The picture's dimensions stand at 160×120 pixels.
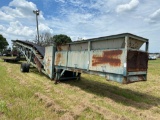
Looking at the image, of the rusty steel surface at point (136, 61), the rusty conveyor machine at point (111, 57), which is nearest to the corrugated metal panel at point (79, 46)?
the rusty conveyor machine at point (111, 57)

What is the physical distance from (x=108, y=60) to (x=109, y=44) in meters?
0.62

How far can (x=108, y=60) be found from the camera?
553 cm

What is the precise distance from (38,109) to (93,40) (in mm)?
3329

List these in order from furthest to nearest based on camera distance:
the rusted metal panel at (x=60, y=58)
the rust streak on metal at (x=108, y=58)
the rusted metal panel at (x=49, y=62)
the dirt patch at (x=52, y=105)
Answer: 1. the rusted metal panel at (x=49, y=62)
2. the rusted metal panel at (x=60, y=58)
3. the rust streak on metal at (x=108, y=58)
4. the dirt patch at (x=52, y=105)

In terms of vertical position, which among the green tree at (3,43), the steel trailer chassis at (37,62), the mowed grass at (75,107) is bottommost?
the mowed grass at (75,107)

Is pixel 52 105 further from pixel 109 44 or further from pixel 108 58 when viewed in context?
pixel 109 44

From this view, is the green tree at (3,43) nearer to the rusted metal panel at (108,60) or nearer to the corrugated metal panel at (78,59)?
the corrugated metal panel at (78,59)

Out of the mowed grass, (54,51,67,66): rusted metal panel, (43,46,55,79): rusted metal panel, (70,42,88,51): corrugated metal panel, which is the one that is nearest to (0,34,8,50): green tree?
(43,46,55,79): rusted metal panel

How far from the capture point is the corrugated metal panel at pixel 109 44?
5315 millimetres

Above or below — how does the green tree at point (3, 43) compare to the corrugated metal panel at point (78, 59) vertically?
above

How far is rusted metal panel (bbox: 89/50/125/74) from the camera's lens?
5.11 meters

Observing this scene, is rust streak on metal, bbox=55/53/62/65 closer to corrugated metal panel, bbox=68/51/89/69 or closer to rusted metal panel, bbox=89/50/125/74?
corrugated metal panel, bbox=68/51/89/69

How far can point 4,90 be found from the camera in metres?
6.09

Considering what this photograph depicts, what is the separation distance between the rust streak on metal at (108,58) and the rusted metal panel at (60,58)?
221 centimetres
